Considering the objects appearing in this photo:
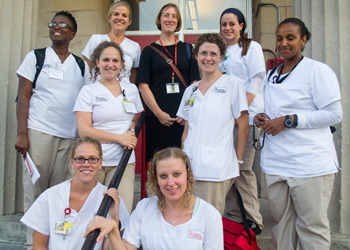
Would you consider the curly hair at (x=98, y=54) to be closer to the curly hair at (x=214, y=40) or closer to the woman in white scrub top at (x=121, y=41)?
the woman in white scrub top at (x=121, y=41)

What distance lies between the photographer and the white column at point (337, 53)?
2.87m

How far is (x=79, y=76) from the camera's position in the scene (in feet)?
9.64

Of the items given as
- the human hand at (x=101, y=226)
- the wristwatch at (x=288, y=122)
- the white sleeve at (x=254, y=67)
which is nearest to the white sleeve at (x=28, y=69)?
the human hand at (x=101, y=226)

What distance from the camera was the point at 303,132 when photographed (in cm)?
212

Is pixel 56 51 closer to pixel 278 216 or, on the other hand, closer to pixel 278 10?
pixel 278 216

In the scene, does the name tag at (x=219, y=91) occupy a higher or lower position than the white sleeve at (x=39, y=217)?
higher

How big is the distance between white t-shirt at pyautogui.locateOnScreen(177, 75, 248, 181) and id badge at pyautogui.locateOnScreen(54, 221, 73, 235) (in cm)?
96

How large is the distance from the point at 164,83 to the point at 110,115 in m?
0.73

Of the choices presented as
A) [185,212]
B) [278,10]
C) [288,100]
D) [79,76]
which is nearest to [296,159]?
[288,100]

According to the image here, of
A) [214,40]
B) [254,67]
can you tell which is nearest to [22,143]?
[214,40]

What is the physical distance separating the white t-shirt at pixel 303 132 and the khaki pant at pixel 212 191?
0.40m

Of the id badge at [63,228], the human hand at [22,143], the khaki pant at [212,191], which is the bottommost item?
the id badge at [63,228]

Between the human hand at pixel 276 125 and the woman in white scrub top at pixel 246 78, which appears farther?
the woman in white scrub top at pixel 246 78

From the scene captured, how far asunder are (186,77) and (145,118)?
60 centimetres
